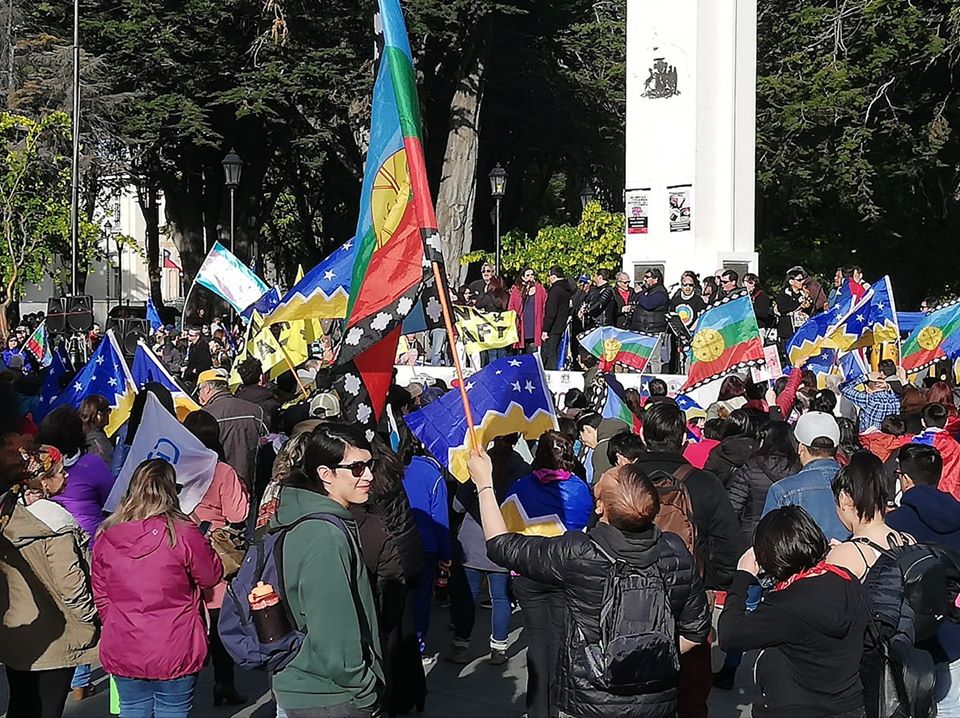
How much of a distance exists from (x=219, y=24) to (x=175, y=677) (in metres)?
32.3

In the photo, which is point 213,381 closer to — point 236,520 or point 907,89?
point 236,520

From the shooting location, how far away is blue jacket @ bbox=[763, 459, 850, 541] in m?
7.25

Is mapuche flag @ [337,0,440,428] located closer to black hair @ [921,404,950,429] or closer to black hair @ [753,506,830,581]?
black hair @ [753,506,830,581]

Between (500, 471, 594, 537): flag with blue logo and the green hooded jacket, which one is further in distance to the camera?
(500, 471, 594, 537): flag with blue logo

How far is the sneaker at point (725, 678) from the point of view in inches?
328

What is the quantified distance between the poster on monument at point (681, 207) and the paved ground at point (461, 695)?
48.7 ft

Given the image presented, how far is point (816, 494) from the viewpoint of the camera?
23.8 ft

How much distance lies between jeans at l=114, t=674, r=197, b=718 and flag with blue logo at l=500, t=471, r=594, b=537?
2146mm

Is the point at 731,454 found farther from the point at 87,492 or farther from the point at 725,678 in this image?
the point at 87,492

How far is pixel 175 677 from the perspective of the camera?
225 inches

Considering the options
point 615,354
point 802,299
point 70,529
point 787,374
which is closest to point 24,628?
point 70,529

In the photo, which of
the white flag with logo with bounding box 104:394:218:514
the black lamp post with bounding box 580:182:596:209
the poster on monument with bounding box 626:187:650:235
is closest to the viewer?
the white flag with logo with bounding box 104:394:218:514

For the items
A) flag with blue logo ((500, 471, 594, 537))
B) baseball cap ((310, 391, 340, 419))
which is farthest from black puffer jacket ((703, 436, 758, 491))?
baseball cap ((310, 391, 340, 419))

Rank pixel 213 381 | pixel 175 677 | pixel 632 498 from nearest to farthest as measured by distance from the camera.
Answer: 1. pixel 632 498
2. pixel 175 677
3. pixel 213 381
